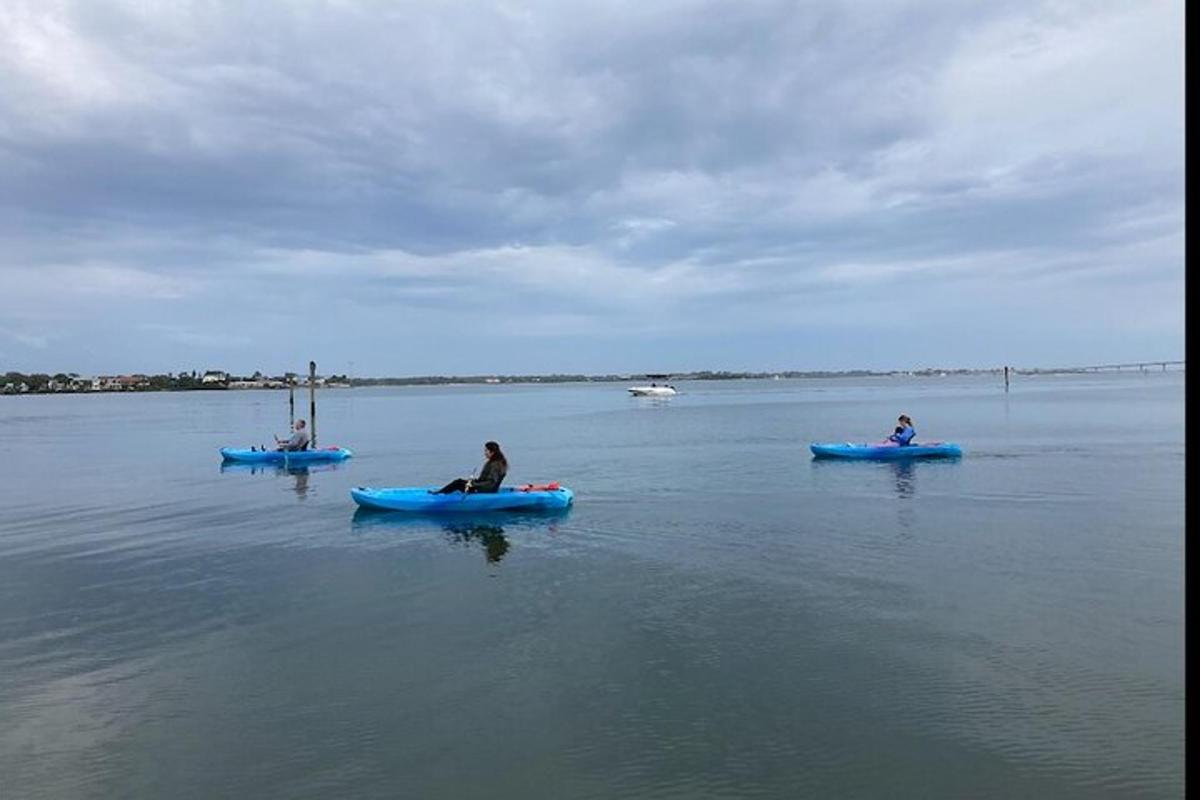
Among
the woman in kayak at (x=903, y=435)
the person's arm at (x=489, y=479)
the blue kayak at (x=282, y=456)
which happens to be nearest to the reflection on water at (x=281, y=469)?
the blue kayak at (x=282, y=456)

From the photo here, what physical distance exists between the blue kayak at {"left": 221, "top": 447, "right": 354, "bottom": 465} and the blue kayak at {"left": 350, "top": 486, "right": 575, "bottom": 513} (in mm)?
14974

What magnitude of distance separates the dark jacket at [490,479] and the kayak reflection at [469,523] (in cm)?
63

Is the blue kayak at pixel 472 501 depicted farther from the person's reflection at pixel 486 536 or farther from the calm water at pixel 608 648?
the person's reflection at pixel 486 536

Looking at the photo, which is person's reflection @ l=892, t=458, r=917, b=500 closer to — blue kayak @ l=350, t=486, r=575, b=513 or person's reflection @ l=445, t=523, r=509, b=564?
blue kayak @ l=350, t=486, r=575, b=513

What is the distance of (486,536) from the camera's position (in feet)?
66.3

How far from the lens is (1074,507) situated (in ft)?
73.4

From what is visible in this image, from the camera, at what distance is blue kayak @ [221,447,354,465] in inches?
1433

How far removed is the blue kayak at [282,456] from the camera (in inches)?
1433

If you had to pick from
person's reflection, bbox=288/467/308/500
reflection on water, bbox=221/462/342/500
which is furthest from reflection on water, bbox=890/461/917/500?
reflection on water, bbox=221/462/342/500

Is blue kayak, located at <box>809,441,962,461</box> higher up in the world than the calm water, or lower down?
higher up

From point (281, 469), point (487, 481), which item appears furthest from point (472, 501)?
point (281, 469)

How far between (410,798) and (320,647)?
4.66 m

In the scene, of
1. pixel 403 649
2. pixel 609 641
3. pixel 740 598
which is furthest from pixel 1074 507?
pixel 403 649

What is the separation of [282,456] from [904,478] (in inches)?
968
